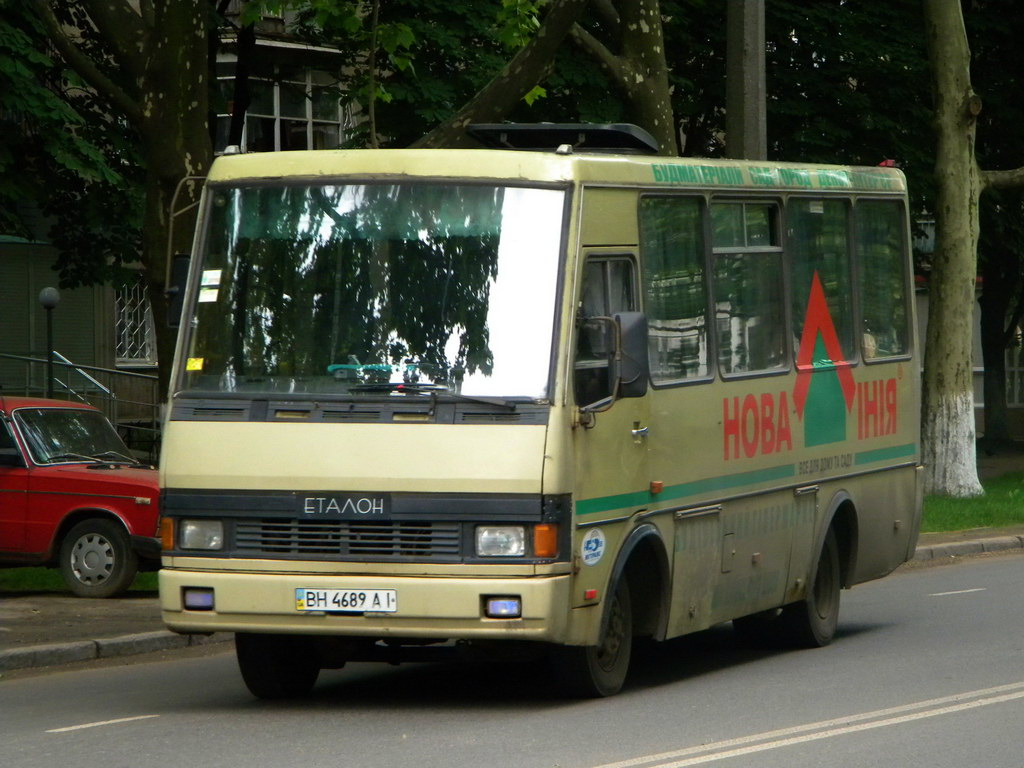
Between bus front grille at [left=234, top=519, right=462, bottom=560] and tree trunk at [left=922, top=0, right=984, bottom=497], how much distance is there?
15241 mm

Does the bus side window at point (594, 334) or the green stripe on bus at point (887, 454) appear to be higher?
the bus side window at point (594, 334)

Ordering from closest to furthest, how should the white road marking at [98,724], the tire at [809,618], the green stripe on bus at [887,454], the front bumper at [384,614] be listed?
the front bumper at [384,614], the white road marking at [98,724], the tire at [809,618], the green stripe on bus at [887,454]

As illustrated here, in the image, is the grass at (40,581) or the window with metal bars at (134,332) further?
the window with metal bars at (134,332)

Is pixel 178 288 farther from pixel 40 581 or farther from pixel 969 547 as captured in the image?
pixel 969 547

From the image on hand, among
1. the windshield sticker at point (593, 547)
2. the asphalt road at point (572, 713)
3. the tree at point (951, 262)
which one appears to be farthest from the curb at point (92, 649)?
the tree at point (951, 262)

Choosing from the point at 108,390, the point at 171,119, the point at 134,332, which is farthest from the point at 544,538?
the point at 134,332

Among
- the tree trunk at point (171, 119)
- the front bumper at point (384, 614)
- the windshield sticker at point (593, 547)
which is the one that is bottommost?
the front bumper at point (384, 614)

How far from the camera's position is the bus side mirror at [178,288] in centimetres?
984

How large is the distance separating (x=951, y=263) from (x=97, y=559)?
39.2ft

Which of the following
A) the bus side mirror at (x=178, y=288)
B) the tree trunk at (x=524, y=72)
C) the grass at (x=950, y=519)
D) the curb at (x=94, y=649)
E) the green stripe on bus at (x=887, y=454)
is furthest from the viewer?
the grass at (x=950, y=519)

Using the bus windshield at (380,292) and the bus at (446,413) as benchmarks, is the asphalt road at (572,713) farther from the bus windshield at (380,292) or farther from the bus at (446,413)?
the bus windshield at (380,292)

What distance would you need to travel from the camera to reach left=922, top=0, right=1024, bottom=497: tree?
76.2 feet

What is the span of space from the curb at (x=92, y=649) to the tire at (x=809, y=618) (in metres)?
3.36

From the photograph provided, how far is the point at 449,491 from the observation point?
8.95 metres
